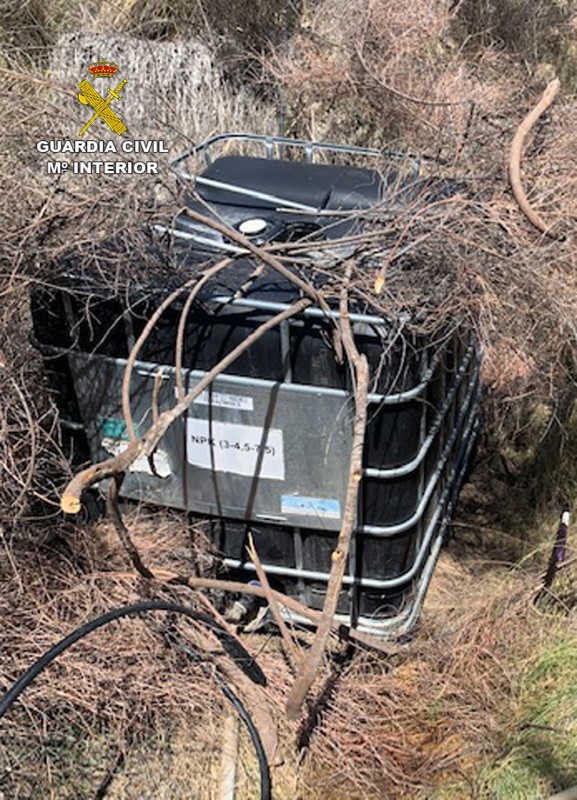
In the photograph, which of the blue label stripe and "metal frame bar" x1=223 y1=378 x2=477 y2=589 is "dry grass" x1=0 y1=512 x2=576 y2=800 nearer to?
"metal frame bar" x1=223 y1=378 x2=477 y2=589

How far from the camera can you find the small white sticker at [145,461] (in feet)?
8.68

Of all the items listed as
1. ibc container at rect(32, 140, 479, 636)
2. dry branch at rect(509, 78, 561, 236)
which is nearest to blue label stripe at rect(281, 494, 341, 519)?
ibc container at rect(32, 140, 479, 636)

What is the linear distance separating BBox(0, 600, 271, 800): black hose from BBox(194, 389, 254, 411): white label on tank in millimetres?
587

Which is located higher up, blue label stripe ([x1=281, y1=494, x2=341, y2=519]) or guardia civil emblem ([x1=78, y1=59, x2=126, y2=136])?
guardia civil emblem ([x1=78, y1=59, x2=126, y2=136])

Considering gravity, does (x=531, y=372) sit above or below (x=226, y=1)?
below

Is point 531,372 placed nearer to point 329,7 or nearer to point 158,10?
point 329,7

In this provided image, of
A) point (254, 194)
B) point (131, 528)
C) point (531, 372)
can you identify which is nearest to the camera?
point (131, 528)

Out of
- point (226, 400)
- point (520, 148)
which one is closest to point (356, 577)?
point (226, 400)

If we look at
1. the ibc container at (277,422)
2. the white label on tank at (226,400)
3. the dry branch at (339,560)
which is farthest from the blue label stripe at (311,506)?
the dry branch at (339,560)

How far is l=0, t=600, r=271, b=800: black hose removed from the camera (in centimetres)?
188

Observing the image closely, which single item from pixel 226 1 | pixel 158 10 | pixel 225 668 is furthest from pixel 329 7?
pixel 225 668

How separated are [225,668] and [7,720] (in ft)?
2.13

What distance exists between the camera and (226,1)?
7359 millimetres

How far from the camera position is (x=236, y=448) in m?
2.51
